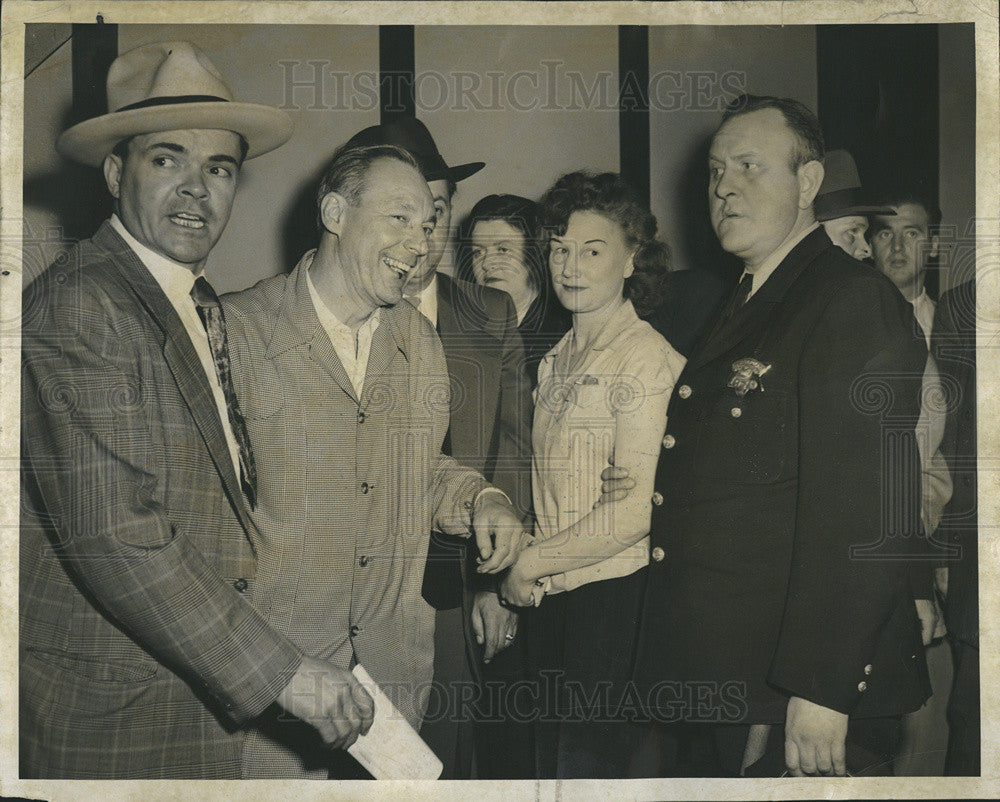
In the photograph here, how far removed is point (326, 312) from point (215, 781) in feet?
4.23

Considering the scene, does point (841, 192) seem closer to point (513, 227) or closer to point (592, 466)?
point (513, 227)

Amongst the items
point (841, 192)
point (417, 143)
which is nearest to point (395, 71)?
point (417, 143)

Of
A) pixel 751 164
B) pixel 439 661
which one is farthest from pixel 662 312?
pixel 439 661

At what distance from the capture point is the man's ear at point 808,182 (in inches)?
102

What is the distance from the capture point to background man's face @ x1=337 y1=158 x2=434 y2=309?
2572 millimetres

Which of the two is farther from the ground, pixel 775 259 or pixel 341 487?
pixel 775 259

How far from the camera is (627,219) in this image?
261 cm

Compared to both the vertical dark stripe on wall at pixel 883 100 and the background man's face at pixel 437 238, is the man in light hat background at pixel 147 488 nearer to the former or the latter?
the background man's face at pixel 437 238

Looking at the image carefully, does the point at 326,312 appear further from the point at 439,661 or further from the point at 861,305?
the point at 861,305

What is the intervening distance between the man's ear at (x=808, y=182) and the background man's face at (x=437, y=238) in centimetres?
96

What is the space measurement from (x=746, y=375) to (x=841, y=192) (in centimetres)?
59

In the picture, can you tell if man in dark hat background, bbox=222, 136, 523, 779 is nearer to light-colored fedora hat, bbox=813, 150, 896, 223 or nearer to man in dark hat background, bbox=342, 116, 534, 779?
man in dark hat background, bbox=342, 116, 534, 779

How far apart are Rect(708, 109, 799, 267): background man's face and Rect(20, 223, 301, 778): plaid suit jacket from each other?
147 cm

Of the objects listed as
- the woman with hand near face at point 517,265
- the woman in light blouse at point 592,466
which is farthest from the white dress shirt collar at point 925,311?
the woman with hand near face at point 517,265
